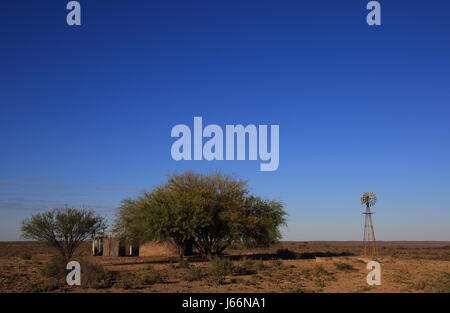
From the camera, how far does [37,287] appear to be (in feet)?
61.2

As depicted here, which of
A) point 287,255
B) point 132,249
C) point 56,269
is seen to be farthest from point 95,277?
point 287,255

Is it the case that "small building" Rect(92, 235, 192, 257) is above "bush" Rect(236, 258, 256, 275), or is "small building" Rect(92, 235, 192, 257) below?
below

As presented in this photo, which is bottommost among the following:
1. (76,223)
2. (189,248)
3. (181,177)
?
(189,248)

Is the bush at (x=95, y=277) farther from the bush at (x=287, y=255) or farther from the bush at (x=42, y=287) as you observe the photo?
the bush at (x=287, y=255)

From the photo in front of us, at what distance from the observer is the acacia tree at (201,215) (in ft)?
112

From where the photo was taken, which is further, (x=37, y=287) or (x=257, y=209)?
(x=257, y=209)

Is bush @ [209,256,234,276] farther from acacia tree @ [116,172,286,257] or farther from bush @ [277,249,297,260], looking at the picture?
bush @ [277,249,297,260]

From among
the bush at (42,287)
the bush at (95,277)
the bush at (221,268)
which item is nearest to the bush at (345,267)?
the bush at (221,268)

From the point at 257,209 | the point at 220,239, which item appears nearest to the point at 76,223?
A: the point at 220,239

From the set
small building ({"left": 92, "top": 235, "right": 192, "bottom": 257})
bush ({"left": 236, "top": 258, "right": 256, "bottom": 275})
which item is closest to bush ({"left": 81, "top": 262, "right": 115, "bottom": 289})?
bush ({"left": 236, "top": 258, "right": 256, "bottom": 275})

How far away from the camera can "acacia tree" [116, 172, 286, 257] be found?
34.0m

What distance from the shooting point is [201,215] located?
111 feet

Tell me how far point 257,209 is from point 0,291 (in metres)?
24.9
